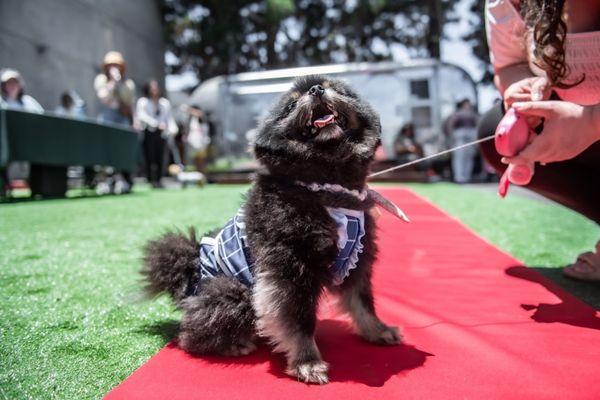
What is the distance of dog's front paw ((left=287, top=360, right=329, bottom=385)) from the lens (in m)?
1.41

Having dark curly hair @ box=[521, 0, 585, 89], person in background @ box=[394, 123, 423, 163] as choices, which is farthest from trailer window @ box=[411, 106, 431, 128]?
dark curly hair @ box=[521, 0, 585, 89]

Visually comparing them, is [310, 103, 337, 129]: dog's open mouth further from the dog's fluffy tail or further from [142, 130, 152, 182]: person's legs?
[142, 130, 152, 182]: person's legs

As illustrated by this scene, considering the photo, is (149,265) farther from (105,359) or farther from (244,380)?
(244,380)

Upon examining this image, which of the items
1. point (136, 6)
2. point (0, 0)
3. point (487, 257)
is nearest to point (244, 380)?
point (487, 257)

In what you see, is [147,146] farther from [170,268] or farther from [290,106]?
[290,106]

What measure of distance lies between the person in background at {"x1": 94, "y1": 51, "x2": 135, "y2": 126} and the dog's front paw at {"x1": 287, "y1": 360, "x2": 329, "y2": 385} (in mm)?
7616

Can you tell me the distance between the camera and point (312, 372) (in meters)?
1.42

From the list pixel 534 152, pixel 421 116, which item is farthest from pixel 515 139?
pixel 421 116

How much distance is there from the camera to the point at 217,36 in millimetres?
22562

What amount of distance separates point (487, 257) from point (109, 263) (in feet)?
8.04

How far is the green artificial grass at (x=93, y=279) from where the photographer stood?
4.82 feet

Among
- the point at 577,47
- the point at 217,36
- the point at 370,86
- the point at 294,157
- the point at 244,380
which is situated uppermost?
the point at 217,36

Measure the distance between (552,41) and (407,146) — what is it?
9.96m

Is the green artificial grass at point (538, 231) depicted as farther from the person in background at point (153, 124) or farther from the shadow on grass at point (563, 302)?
the person in background at point (153, 124)
